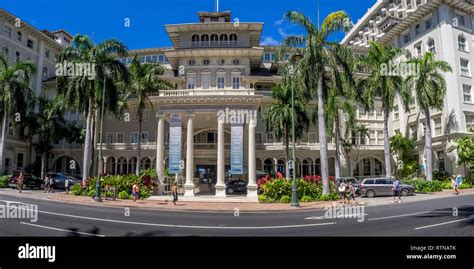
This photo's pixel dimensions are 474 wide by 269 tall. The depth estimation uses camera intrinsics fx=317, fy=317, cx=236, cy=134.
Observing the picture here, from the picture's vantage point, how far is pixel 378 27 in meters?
60.8

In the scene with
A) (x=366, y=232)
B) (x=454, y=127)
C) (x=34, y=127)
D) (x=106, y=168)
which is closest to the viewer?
(x=366, y=232)

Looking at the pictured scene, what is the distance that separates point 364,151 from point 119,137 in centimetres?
3513

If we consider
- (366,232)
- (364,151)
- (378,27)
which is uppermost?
(378,27)

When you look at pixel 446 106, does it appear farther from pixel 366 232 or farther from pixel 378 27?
pixel 366 232

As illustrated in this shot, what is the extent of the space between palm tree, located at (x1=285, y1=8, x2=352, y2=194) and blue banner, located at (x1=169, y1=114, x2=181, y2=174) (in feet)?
36.6

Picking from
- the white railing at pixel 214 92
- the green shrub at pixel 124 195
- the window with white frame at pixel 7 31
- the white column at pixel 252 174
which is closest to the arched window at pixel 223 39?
the white railing at pixel 214 92

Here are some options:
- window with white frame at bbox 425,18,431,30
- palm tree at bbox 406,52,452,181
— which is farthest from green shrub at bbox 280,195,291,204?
window with white frame at bbox 425,18,431,30

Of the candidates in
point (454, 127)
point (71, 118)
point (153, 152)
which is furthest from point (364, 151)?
point (71, 118)

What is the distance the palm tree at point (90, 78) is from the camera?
28.7m

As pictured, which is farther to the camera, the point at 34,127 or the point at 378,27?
the point at 378,27

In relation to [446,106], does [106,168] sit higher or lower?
lower

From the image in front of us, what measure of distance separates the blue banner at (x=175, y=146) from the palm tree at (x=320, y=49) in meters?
11.2

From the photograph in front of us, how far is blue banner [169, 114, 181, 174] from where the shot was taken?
2567 cm
